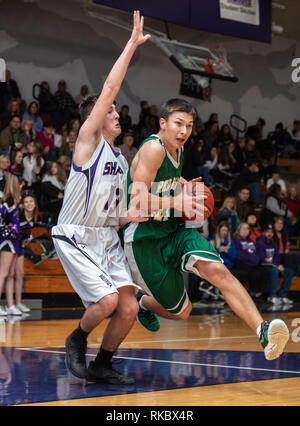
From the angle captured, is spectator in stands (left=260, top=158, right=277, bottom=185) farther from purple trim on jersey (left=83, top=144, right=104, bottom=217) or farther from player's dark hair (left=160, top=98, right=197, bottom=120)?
purple trim on jersey (left=83, top=144, right=104, bottom=217)

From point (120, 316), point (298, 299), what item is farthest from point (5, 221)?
point (298, 299)

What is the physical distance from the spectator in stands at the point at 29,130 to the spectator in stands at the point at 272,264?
431cm

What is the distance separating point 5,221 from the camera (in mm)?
9281

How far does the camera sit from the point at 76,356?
175 inches

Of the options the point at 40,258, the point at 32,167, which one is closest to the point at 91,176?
the point at 40,258

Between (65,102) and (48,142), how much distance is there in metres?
2.14

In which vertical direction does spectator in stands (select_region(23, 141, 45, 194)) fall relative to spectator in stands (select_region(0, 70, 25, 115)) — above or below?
below

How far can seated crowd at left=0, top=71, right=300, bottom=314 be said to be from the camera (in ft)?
32.2

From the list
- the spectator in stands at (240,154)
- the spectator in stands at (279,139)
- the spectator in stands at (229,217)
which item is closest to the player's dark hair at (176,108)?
the spectator in stands at (229,217)

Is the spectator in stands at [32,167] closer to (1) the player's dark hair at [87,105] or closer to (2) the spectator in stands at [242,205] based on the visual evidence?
(2) the spectator in stands at [242,205]

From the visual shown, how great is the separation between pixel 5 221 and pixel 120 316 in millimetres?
5198

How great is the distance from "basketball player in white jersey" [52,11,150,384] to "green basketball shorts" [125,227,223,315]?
12 cm

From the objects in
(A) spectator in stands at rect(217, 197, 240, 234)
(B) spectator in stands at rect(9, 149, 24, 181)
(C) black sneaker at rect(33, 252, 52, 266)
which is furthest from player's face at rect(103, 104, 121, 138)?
(A) spectator in stands at rect(217, 197, 240, 234)

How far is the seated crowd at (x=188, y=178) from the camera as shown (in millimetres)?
9828
